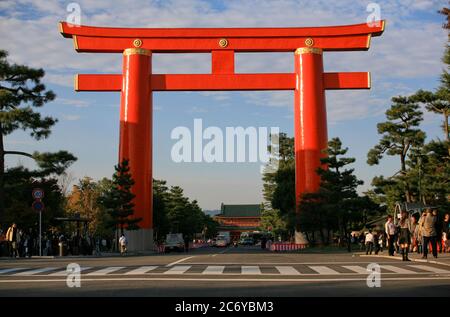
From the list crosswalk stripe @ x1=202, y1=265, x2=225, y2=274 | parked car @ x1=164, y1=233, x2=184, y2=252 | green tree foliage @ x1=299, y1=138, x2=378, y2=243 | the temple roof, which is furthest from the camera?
the temple roof

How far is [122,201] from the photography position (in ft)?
127

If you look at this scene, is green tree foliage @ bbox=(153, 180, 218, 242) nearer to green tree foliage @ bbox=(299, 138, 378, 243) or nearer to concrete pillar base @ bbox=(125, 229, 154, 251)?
concrete pillar base @ bbox=(125, 229, 154, 251)

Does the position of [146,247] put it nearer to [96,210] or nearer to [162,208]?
[162,208]

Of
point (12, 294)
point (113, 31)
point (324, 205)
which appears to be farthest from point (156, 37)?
point (12, 294)

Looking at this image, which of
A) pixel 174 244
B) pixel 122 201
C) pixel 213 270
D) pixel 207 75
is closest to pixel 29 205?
pixel 174 244

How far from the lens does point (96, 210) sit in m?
67.7

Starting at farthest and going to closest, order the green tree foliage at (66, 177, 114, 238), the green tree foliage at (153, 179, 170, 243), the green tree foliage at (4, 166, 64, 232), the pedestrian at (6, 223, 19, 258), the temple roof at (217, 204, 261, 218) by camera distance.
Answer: the temple roof at (217, 204, 261, 218)
the green tree foliage at (66, 177, 114, 238)
the green tree foliage at (153, 179, 170, 243)
the green tree foliage at (4, 166, 64, 232)
the pedestrian at (6, 223, 19, 258)

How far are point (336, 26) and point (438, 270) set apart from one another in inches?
1207

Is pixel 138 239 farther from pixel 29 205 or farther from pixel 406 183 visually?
pixel 406 183

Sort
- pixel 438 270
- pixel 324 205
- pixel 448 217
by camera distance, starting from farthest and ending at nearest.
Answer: pixel 324 205, pixel 448 217, pixel 438 270

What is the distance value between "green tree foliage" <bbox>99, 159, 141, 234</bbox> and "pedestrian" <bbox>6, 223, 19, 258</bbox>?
12.6 m

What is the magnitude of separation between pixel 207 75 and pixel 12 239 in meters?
19.1

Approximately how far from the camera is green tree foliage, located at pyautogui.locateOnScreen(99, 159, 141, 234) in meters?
38.6

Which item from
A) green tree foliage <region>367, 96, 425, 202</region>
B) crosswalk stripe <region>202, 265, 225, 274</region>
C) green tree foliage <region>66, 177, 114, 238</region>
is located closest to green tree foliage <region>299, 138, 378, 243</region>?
green tree foliage <region>367, 96, 425, 202</region>
